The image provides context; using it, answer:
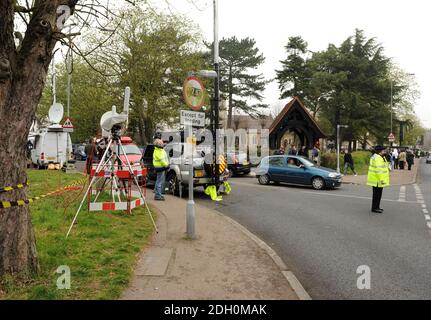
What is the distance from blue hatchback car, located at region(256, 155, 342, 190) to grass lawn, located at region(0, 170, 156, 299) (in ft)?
30.0

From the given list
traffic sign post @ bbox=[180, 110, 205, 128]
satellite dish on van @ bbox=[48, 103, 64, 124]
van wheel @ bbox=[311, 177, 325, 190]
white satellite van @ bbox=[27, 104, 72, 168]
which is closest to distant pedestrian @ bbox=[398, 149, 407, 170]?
van wheel @ bbox=[311, 177, 325, 190]

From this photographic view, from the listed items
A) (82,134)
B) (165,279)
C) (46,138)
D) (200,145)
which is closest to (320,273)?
(165,279)

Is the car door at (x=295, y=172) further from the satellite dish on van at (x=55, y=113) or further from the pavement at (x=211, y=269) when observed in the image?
the satellite dish on van at (x=55, y=113)

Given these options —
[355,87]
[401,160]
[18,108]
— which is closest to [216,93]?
[18,108]

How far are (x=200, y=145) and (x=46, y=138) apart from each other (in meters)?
9.95

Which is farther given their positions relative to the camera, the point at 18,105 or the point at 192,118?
the point at 192,118

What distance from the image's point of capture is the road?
5.26 metres

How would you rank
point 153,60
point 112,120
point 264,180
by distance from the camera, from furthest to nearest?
point 153,60 → point 264,180 → point 112,120

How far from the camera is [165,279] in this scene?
512 centimetres

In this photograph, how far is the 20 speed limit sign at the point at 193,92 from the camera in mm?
7338

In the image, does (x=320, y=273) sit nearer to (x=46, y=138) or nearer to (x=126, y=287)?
(x=126, y=287)

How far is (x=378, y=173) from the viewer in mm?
10906

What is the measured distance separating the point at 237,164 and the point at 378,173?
12.1m

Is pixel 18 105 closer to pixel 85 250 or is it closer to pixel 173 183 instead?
pixel 85 250
